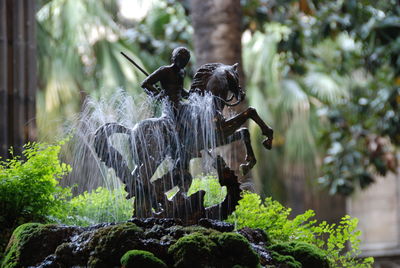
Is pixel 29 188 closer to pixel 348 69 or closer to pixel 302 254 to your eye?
pixel 302 254

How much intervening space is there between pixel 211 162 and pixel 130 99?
116 cm

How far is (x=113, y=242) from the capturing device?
7043mm

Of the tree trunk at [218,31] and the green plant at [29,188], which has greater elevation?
the tree trunk at [218,31]

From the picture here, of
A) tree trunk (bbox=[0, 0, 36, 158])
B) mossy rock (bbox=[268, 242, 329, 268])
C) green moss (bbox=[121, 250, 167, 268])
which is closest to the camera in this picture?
green moss (bbox=[121, 250, 167, 268])

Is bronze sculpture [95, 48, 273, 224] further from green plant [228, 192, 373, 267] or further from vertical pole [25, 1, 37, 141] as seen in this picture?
vertical pole [25, 1, 37, 141]

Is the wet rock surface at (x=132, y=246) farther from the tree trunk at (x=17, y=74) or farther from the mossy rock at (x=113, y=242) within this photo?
the tree trunk at (x=17, y=74)

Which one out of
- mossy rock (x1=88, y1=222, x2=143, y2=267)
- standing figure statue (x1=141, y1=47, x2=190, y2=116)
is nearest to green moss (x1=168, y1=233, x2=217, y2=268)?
mossy rock (x1=88, y1=222, x2=143, y2=267)

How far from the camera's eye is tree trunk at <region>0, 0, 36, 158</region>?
37.5 feet

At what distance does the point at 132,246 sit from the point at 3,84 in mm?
5274

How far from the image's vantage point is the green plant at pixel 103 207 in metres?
9.24

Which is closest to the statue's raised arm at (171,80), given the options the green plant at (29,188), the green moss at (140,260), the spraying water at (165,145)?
the spraying water at (165,145)

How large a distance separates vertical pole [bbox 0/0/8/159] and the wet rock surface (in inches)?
151

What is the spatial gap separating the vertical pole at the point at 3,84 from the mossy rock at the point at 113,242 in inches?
173

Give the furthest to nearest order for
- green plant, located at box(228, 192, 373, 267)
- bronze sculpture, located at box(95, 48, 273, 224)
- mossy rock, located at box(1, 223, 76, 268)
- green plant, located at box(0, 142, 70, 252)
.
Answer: green plant, located at box(228, 192, 373, 267) → green plant, located at box(0, 142, 70, 252) → bronze sculpture, located at box(95, 48, 273, 224) → mossy rock, located at box(1, 223, 76, 268)
